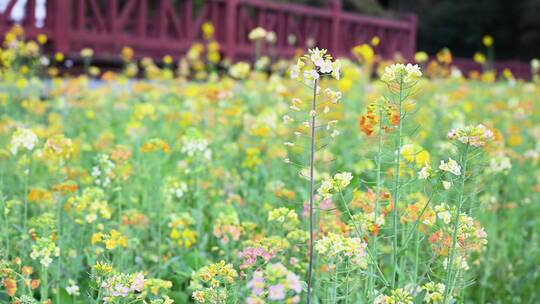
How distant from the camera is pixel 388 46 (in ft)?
40.9

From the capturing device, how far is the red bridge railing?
302 inches

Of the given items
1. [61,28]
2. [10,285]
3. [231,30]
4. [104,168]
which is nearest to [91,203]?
[104,168]

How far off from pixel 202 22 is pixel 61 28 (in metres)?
2.18

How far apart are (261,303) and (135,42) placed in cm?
745

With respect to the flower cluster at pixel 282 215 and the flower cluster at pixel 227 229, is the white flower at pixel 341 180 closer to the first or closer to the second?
the flower cluster at pixel 282 215

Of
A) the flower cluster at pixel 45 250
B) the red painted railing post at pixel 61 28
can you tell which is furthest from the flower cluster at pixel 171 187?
the red painted railing post at pixel 61 28

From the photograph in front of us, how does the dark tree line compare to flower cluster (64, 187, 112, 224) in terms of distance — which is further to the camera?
the dark tree line

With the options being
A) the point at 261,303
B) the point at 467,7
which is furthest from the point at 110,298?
the point at 467,7

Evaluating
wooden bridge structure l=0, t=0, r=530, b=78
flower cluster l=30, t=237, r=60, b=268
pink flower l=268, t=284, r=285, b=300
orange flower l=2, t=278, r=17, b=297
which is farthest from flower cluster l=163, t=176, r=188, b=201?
wooden bridge structure l=0, t=0, r=530, b=78

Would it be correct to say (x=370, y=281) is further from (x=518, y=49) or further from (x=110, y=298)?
(x=518, y=49)

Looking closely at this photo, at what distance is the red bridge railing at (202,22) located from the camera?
7.66 metres

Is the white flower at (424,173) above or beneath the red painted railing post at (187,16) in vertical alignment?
beneath

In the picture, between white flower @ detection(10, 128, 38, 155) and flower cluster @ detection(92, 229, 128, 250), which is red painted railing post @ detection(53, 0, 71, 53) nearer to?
white flower @ detection(10, 128, 38, 155)

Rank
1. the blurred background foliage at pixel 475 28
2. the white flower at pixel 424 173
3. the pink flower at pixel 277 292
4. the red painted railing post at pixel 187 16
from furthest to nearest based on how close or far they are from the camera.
Result: the blurred background foliage at pixel 475 28, the red painted railing post at pixel 187 16, the white flower at pixel 424 173, the pink flower at pixel 277 292
